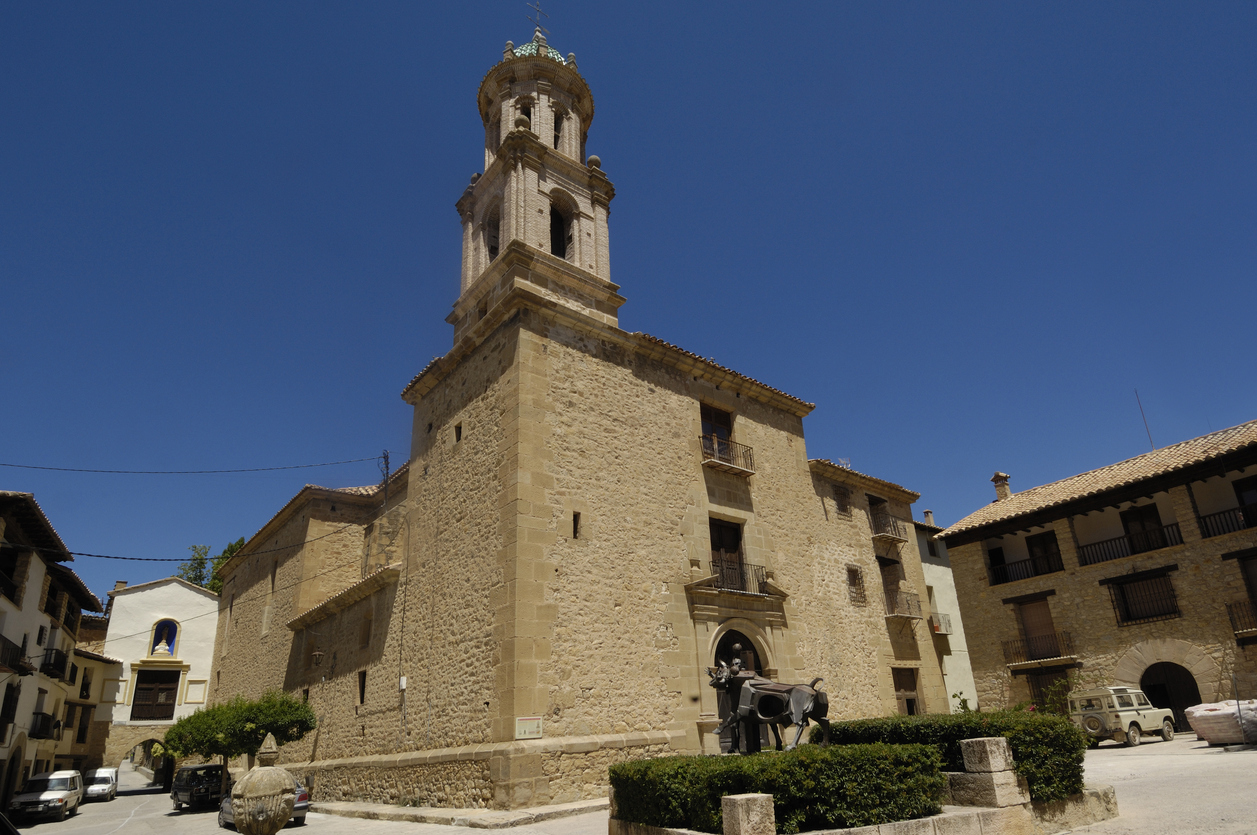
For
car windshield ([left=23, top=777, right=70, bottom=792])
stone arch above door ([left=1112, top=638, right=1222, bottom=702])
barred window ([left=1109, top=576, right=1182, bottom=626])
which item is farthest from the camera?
barred window ([left=1109, top=576, right=1182, bottom=626])

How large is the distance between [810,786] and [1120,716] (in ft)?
53.6

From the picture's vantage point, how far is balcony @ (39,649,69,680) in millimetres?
22330

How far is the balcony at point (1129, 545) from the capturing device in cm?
2275

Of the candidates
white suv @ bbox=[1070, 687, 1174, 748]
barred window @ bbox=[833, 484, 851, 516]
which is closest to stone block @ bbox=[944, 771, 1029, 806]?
barred window @ bbox=[833, 484, 851, 516]

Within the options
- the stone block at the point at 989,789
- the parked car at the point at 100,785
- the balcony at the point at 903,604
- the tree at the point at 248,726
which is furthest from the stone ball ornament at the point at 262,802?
the parked car at the point at 100,785

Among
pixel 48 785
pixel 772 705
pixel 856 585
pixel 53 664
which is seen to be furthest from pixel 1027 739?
pixel 53 664

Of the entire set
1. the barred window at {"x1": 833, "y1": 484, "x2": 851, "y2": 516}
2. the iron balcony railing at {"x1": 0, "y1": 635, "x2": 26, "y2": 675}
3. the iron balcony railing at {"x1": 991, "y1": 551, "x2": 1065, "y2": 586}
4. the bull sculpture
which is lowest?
the bull sculpture

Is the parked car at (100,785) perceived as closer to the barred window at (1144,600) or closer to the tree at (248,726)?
the tree at (248,726)

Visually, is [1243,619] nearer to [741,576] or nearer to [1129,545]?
[1129,545]

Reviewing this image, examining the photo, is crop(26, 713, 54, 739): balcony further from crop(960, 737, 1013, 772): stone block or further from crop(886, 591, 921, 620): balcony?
crop(960, 737, 1013, 772): stone block

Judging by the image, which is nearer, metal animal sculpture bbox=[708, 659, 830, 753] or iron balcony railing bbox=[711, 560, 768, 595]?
metal animal sculpture bbox=[708, 659, 830, 753]

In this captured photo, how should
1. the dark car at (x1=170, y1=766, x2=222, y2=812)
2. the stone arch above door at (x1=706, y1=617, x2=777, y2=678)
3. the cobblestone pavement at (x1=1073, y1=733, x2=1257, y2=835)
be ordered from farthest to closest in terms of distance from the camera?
the dark car at (x1=170, y1=766, x2=222, y2=812)
the stone arch above door at (x1=706, y1=617, x2=777, y2=678)
the cobblestone pavement at (x1=1073, y1=733, x2=1257, y2=835)

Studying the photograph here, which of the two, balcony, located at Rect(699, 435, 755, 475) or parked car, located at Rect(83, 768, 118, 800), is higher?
balcony, located at Rect(699, 435, 755, 475)

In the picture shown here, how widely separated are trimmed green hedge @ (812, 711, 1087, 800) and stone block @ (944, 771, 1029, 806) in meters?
0.31
